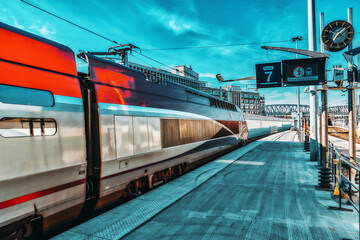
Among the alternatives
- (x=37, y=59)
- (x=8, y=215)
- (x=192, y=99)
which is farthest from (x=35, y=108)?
(x=192, y=99)

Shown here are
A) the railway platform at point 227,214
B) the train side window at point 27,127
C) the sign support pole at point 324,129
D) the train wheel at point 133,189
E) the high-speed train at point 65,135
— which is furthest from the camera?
the sign support pole at point 324,129

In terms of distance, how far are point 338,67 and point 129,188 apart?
809 centimetres

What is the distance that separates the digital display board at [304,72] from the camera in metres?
9.94

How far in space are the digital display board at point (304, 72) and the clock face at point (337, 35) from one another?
1093 millimetres

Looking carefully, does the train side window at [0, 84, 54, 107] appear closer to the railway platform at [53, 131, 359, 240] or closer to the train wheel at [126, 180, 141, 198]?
the railway platform at [53, 131, 359, 240]

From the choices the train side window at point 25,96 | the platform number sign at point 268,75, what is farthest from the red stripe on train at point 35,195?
the platform number sign at point 268,75

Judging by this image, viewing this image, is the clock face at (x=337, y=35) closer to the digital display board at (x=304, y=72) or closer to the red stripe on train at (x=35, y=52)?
the digital display board at (x=304, y=72)

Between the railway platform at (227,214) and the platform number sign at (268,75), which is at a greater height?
the platform number sign at (268,75)

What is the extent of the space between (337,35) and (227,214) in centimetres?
800

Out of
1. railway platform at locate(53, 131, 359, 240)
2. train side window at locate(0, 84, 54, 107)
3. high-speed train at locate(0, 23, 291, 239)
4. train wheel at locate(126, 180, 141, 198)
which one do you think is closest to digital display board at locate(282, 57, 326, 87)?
railway platform at locate(53, 131, 359, 240)

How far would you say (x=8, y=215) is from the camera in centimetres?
362

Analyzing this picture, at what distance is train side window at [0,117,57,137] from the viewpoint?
3613 mm

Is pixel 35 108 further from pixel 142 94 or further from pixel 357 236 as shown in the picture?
pixel 357 236

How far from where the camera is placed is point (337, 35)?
8586mm
